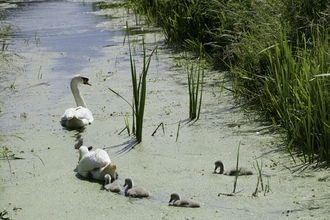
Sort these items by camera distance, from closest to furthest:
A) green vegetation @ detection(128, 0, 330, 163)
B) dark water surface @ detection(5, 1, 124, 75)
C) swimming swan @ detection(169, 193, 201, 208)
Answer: swimming swan @ detection(169, 193, 201, 208) → green vegetation @ detection(128, 0, 330, 163) → dark water surface @ detection(5, 1, 124, 75)

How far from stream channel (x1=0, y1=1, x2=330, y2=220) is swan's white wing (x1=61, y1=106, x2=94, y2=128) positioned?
0.09 metres

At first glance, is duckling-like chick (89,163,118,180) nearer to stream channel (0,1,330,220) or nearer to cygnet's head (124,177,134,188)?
stream channel (0,1,330,220)

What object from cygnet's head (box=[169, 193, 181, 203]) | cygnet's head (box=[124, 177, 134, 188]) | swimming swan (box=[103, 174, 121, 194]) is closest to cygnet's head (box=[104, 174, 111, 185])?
swimming swan (box=[103, 174, 121, 194])

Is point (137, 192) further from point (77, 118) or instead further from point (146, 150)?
point (77, 118)

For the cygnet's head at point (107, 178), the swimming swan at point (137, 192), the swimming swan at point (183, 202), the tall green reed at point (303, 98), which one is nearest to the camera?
the swimming swan at point (183, 202)

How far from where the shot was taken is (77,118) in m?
6.30

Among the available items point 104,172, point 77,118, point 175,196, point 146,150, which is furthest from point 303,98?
point 77,118

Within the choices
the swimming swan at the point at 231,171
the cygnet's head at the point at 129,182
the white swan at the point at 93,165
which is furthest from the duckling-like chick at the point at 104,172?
the swimming swan at the point at 231,171

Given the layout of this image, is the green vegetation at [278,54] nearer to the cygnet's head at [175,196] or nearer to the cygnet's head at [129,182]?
the cygnet's head at [175,196]

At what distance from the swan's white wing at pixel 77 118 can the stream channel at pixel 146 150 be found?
9cm

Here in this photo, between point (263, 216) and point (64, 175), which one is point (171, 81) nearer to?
point (64, 175)

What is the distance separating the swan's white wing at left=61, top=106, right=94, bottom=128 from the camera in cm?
634

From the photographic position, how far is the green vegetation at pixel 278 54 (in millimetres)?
4992

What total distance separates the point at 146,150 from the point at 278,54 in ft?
4.74
